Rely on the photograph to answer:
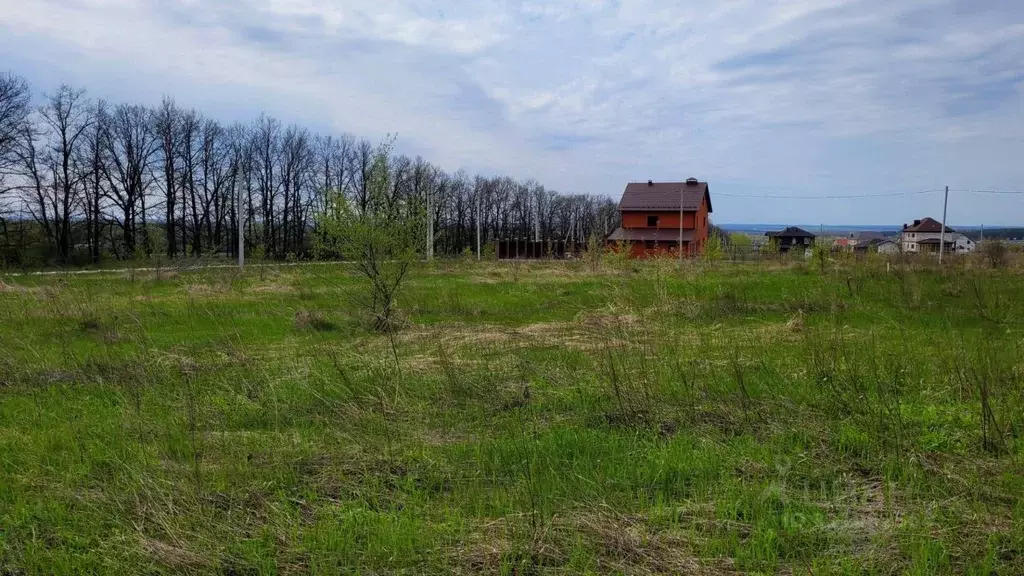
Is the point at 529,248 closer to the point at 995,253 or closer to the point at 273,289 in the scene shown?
the point at 995,253

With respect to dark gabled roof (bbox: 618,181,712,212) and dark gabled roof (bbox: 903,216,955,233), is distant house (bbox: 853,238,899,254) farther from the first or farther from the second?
dark gabled roof (bbox: 903,216,955,233)

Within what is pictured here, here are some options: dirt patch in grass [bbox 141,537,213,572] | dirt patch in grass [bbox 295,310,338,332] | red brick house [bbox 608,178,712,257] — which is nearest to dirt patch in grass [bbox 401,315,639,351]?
dirt patch in grass [bbox 295,310,338,332]

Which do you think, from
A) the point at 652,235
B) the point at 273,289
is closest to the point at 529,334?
the point at 273,289

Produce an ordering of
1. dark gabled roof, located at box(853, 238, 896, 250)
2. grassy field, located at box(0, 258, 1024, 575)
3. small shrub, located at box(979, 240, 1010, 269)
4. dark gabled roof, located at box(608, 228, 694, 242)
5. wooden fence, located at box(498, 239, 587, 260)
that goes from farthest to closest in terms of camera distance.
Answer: wooden fence, located at box(498, 239, 587, 260) → dark gabled roof, located at box(608, 228, 694, 242) → dark gabled roof, located at box(853, 238, 896, 250) → small shrub, located at box(979, 240, 1010, 269) → grassy field, located at box(0, 258, 1024, 575)

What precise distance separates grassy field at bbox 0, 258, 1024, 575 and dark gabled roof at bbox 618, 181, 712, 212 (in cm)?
4271

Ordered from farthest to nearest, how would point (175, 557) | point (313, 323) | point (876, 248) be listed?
point (876, 248) → point (313, 323) → point (175, 557)

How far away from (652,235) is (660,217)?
1.75m

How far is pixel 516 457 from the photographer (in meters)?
4.33

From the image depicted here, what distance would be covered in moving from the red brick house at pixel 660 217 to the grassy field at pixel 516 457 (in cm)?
4141

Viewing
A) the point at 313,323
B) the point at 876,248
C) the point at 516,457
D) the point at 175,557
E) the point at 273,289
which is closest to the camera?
the point at 175,557

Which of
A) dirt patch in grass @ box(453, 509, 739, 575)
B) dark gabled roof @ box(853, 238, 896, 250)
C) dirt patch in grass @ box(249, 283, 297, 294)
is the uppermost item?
dark gabled roof @ box(853, 238, 896, 250)

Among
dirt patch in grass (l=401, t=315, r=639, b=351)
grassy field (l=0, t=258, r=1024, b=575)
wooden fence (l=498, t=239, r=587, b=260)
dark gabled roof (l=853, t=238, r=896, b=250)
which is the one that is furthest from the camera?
wooden fence (l=498, t=239, r=587, b=260)

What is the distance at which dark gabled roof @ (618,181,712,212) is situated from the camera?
50.2m

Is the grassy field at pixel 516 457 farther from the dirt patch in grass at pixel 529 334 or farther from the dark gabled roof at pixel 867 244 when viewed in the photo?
the dark gabled roof at pixel 867 244
